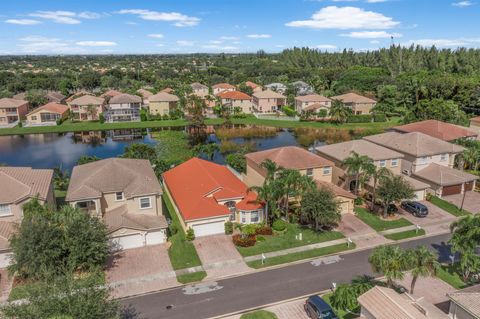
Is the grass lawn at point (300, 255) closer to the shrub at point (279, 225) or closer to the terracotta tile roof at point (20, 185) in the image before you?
the shrub at point (279, 225)

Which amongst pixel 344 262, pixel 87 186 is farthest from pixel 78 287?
Result: pixel 344 262

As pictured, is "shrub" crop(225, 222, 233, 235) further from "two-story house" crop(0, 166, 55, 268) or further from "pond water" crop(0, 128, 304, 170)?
"pond water" crop(0, 128, 304, 170)

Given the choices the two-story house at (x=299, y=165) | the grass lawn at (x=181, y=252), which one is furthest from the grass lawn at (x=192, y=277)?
the two-story house at (x=299, y=165)

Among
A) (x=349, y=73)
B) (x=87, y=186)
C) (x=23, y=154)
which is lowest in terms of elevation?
(x=23, y=154)

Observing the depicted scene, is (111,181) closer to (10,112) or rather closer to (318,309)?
(318,309)

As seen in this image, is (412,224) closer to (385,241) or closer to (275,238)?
(385,241)

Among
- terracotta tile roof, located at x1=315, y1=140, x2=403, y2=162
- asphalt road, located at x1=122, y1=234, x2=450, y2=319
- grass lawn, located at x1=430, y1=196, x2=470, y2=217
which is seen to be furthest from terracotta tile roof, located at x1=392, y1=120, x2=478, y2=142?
asphalt road, located at x1=122, y1=234, x2=450, y2=319

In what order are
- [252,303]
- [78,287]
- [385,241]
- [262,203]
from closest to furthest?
[78,287] → [252,303] → [385,241] → [262,203]
